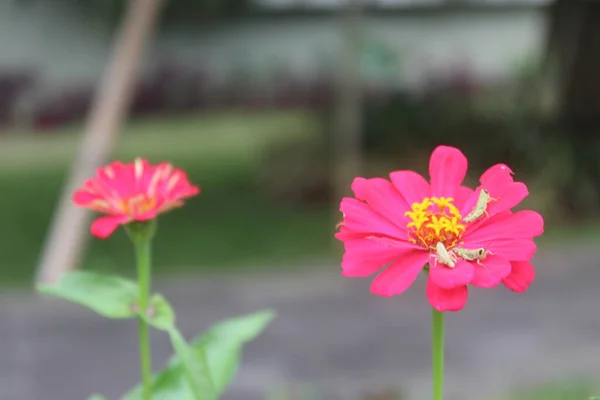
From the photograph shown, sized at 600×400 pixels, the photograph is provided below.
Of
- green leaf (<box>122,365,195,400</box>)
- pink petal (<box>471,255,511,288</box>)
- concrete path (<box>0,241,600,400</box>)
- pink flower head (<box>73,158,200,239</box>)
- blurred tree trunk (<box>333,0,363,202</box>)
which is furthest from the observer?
blurred tree trunk (<box>333,0,363,202</box>)

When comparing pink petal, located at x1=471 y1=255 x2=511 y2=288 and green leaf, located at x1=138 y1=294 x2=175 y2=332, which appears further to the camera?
green leaf, located at x1=138 y1=294 x2=175 y2=332

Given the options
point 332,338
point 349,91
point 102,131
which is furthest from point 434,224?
point 349,91

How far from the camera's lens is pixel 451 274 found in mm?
745

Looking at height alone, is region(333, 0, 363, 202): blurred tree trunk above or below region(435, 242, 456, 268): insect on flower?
above

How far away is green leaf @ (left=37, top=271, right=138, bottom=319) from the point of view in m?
1.02

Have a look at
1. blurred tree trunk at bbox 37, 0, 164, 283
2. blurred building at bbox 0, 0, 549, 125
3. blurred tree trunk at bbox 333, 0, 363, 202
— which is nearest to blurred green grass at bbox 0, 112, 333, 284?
blurred building at bbox 0, 0, 549, 125

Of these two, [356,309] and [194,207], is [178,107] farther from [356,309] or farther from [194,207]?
[356,309]

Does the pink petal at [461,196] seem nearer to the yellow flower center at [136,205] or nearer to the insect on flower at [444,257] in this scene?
the insect on flower at [444,257]

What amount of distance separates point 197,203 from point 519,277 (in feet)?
22.2

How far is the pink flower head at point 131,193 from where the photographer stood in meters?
0.98

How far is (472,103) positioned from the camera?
8.63m

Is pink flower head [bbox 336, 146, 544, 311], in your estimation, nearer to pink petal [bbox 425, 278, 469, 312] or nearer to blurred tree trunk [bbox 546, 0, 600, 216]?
pink petal [bbox 425, 278, 469, 312]

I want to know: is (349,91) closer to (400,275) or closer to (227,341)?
(227,341)

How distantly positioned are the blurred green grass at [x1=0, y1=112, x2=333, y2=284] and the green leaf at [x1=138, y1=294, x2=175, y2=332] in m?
4.51
